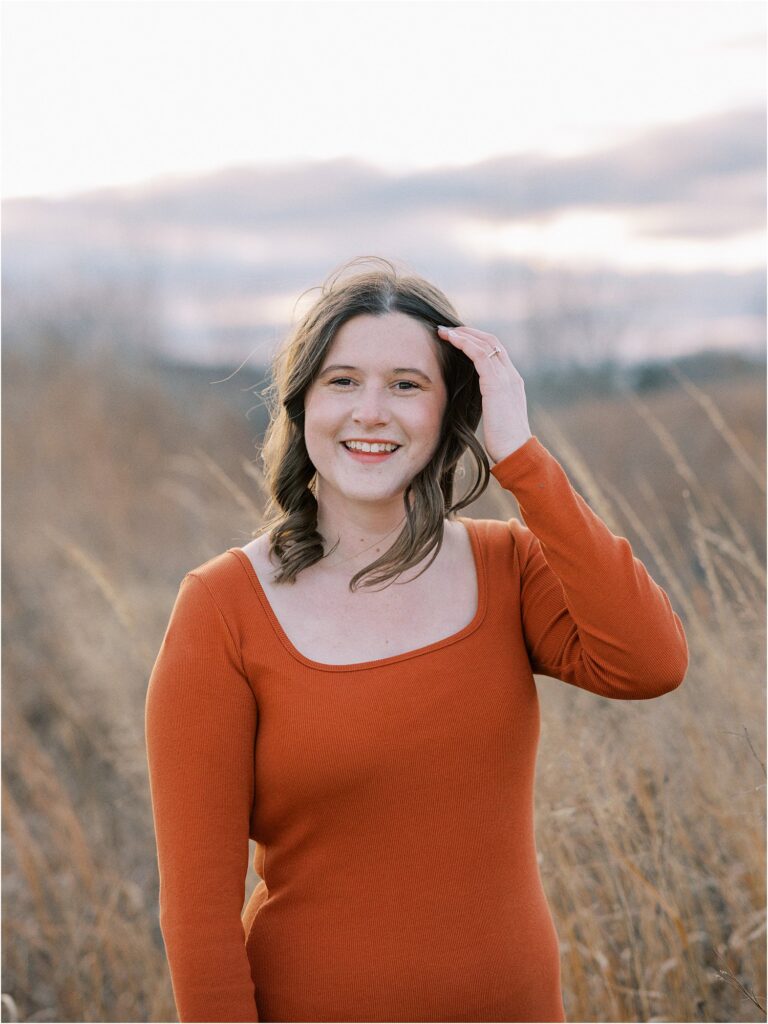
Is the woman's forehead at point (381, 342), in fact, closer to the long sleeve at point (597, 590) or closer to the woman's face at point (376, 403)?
the woman's face at point (376, 403)

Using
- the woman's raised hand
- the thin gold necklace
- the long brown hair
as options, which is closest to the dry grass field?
the long brown hair

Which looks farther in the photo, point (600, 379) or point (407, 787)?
point (600, 379)

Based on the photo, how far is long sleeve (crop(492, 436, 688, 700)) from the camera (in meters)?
1.48

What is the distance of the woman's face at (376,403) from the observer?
1.57m

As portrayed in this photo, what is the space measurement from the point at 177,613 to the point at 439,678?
42cm

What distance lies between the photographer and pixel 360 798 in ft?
4.77

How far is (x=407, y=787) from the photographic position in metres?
1.46

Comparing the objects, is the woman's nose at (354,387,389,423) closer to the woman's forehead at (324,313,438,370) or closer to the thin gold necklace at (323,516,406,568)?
the woman's forehead at (324,313,438,370)

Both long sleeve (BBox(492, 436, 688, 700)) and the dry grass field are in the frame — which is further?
the dry grass field

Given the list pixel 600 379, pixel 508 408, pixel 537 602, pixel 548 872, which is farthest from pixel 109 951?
pixel 600 379

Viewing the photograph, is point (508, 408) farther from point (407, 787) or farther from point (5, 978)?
point (5, 978)

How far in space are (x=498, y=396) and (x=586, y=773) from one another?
103cm

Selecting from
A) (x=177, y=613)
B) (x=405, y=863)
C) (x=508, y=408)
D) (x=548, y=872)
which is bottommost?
(x=548, y=872)

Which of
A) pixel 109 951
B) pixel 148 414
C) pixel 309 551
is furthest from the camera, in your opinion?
pixel 148 414
